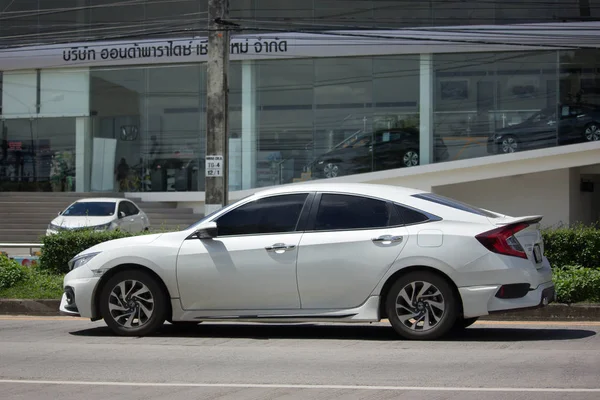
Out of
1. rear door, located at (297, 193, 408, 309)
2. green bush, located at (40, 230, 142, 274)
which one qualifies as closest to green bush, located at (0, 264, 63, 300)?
green bush, located at (40, 230, 142, 274)

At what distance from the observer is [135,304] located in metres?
9.83

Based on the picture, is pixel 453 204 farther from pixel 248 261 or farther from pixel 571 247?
pixel 571 247

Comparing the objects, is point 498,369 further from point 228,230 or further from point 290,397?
point 228,230

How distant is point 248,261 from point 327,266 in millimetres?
840

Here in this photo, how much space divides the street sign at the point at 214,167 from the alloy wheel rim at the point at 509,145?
15002 millimetres

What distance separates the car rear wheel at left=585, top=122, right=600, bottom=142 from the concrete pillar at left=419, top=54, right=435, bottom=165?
4.83m

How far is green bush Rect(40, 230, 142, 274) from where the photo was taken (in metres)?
14.9

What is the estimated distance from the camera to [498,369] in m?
7.64

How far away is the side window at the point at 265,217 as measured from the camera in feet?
31.7

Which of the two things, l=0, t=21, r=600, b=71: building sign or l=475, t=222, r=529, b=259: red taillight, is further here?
l=0, t=21, r=600, b=71: building sign

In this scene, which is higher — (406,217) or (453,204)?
(453,204)

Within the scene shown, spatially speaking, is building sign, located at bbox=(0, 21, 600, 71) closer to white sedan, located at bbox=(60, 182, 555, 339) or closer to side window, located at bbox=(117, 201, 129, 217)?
side window, located at bbox=(117, 201, 129, 217)

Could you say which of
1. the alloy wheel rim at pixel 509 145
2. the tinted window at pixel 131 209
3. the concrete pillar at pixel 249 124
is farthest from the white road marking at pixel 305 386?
the concrete pillar at pixel 249 124

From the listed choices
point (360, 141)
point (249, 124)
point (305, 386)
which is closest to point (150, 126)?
point (249, 124)
